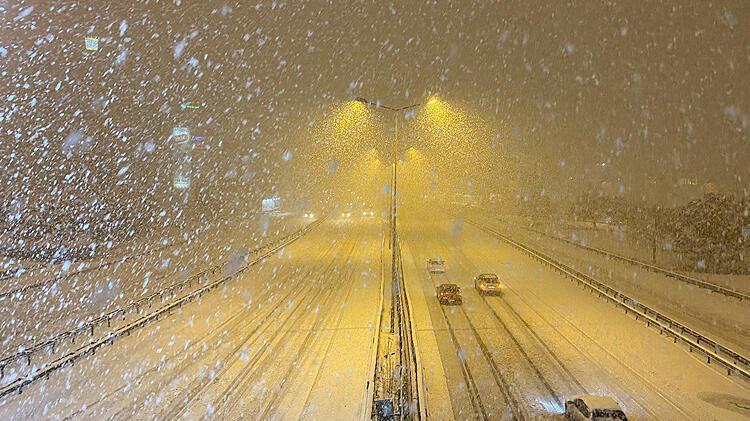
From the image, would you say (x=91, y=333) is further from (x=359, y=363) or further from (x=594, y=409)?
(x=594, y=409)

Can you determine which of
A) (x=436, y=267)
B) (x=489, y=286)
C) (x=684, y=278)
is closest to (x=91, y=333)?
(x=489, y=286)

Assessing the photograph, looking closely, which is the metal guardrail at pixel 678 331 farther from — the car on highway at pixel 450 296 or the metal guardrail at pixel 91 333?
the metal guardrail at pixel 91 333

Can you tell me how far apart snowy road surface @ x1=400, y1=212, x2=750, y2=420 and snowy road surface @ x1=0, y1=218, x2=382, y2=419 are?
1934mm

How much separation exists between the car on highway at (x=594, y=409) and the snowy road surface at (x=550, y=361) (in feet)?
1.80

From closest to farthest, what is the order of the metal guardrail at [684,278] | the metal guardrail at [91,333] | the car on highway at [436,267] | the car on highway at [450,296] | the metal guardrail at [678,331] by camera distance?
the metal guardrail at [91,333], the metal guardrail at [678,331], the metal guardrail at [684,278], the car on highway at [450,296], the car on highway at [436,267]

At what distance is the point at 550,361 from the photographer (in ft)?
44.2

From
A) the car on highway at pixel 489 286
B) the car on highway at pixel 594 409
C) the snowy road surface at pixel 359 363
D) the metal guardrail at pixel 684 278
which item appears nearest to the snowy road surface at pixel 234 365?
the snowy road surface at pixel 359 363

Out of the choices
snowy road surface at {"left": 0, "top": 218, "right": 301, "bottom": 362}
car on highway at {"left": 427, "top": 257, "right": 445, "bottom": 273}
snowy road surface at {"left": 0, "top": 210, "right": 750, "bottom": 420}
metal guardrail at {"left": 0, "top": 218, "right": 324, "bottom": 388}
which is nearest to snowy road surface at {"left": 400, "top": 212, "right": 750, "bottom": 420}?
snowy road surface at {"left": 0, "top": 210, "right": 750, "bottom": 420}

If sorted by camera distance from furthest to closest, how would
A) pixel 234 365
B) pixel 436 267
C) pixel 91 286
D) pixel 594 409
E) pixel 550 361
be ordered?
pixel 436 267
pixel 91 286
pixel 550 361
pixel 234 365
pixel 594 409

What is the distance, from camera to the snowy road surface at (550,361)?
10.8 meters

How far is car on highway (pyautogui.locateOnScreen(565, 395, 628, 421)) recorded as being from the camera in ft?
30.7

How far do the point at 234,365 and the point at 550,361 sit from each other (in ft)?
→ 24.4

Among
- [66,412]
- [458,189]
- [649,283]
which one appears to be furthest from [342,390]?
[458,189]

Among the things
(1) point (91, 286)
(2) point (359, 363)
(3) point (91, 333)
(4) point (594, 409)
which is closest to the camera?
(4) point (594, 409)
